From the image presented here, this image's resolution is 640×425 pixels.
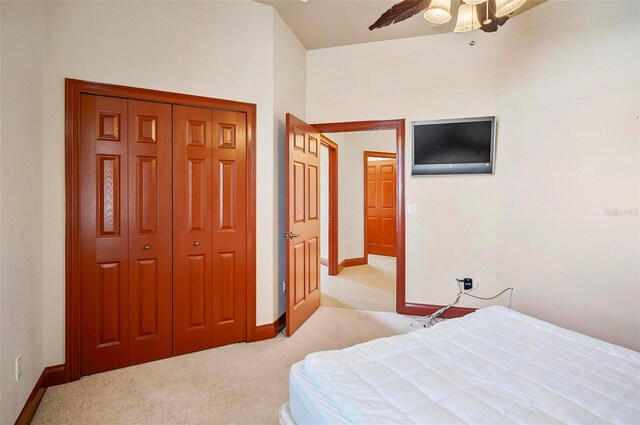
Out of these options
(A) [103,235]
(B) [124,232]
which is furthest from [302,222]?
(A) [103,235]

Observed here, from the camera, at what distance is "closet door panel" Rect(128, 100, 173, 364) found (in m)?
→ 2.30

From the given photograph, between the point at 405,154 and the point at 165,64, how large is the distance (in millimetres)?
2366

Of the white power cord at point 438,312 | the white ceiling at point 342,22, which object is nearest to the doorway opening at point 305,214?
the white power cord at point 438,312

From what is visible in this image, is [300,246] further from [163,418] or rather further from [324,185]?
[324,185]

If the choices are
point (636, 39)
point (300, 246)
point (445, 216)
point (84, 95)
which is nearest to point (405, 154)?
point (445, 216)

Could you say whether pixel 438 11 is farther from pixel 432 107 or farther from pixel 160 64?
pixel 160 64

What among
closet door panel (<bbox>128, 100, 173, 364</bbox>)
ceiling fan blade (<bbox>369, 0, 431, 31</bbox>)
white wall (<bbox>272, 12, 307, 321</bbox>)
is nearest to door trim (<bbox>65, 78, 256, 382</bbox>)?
closet door panel (<bbox>128, 100, 173, 364</bbox>)

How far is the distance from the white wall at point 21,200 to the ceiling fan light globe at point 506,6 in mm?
2561

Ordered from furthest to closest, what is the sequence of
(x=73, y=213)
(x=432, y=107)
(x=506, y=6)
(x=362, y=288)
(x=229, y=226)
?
(x=362, y=288)
(x=432, y=107)
(x=229, y=226)
(x=73, y=213)
(x=506, y=6)

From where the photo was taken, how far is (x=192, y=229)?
2490 mm

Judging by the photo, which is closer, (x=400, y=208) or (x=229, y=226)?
(x=229, y=226)

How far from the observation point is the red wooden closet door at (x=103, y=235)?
2.16 metres

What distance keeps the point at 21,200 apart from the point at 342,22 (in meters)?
2.89

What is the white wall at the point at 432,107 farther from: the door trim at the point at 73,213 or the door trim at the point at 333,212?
the door trim at the point at 73,213
